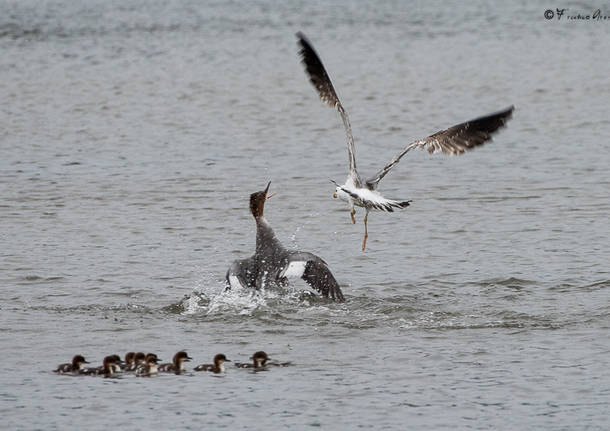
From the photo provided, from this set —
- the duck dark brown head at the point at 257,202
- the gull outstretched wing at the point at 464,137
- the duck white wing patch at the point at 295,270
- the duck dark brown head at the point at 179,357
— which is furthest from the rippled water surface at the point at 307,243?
the gull outstretched wing at the point at 464,137

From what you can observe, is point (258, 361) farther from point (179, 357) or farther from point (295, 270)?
point (295, 270)

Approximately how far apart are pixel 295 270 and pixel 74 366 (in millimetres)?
3123

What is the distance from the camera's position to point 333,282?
12703 millimetres

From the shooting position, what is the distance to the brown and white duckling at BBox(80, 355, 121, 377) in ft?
33.9

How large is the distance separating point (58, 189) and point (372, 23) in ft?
101

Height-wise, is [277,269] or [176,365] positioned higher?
[277,269]

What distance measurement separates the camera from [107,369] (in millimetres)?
10391

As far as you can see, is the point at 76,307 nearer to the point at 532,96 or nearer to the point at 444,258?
the point at 444,258

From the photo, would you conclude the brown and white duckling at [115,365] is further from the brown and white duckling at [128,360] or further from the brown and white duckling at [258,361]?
the brown and white duckling at [258,361]

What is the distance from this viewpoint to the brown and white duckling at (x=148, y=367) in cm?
1037

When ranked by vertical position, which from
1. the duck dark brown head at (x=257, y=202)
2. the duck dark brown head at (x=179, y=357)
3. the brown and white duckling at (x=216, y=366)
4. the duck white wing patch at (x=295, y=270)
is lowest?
the brown and white duckling at (x=216, y=366)

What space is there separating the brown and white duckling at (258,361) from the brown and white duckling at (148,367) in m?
0.74

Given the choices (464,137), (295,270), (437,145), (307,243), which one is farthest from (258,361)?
(307,243)

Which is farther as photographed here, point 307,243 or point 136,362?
point 307,243
